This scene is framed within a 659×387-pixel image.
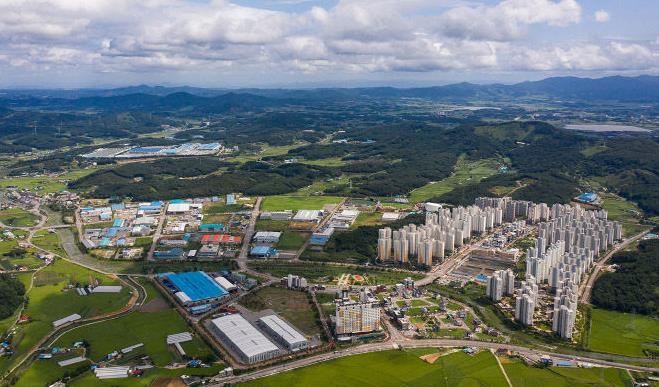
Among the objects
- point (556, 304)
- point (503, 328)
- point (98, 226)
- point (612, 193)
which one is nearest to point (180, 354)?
point (503, 328)

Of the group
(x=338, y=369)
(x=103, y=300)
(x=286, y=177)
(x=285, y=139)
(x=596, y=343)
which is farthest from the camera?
(x=285, y=139)

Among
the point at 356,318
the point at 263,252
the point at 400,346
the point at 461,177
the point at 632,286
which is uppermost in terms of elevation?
the point at 461,177

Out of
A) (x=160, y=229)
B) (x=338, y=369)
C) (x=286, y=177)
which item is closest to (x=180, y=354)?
(x=338, y=369)

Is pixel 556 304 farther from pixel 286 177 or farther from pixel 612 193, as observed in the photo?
pixel 286 177

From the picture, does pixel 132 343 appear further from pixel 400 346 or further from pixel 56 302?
pixel 400 346

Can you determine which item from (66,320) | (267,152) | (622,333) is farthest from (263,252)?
(267,152)

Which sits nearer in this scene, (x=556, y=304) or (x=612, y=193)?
(x=556, y=304)

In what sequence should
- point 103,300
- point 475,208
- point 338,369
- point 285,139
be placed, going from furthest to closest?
point 285,139 < point 475,208 < point 103,300 < point 338,369

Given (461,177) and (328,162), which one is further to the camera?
(328,162)
